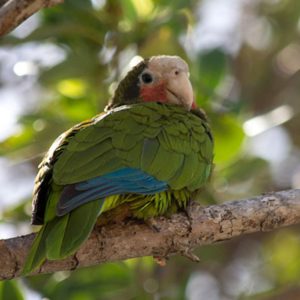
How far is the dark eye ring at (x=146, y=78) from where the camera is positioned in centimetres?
368

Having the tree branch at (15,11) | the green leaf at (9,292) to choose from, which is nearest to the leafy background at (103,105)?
the green leaf at (9,292)

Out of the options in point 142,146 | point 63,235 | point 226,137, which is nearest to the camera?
point 63,235

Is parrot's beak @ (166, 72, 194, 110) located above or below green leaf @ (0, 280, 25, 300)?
above

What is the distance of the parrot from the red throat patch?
11cm

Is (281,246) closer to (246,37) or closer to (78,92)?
(246,37)

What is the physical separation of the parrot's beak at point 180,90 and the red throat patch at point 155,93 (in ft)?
0.07

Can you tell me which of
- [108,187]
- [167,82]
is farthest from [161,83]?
[108,187]

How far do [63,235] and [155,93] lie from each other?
102 cm

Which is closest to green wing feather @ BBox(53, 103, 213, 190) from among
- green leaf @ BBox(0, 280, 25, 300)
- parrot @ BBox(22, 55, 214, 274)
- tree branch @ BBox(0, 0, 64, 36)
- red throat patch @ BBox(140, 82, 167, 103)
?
parrot @ BBox(22, 55, 214, 274)

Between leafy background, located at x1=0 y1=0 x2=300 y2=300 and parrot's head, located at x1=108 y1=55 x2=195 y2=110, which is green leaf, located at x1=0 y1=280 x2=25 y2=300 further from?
parrot's head, located at x1=108 y1=55 x2=195 y2=110

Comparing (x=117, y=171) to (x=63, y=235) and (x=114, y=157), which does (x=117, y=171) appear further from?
(x=63, y=235)

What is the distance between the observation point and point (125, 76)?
3.81m

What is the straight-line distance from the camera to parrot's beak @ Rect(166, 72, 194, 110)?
3.60m

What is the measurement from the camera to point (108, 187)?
9.50 ft
